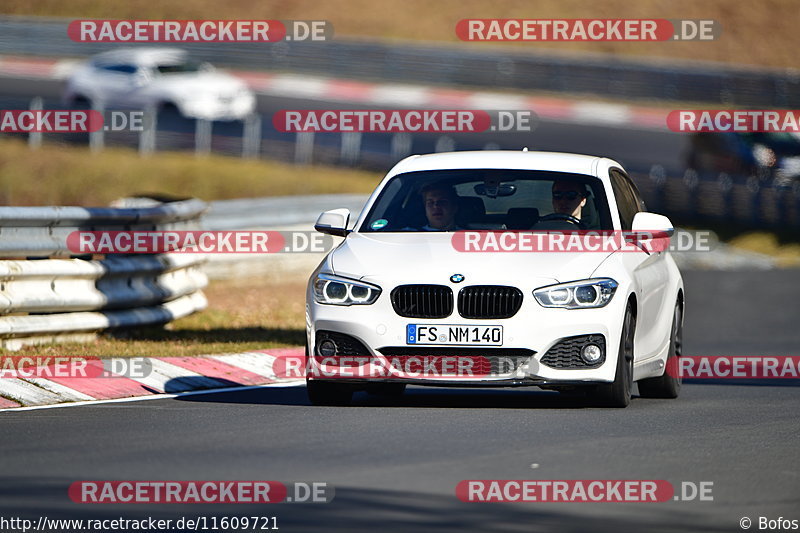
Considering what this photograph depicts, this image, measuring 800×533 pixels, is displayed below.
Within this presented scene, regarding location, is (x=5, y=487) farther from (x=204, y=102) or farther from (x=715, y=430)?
(x=204, y=102)

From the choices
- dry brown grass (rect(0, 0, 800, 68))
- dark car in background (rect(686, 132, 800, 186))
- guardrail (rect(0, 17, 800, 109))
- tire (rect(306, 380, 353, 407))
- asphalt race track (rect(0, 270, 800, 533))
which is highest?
dry brown grass (rect(0, 0, 800, 68))

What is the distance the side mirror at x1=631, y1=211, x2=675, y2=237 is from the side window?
22 cm

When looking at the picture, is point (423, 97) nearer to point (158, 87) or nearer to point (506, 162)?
point (158, 87)

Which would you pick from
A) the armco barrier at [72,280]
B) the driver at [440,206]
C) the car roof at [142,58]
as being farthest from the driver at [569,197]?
the car roof at [142,58]

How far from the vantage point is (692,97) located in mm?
43031

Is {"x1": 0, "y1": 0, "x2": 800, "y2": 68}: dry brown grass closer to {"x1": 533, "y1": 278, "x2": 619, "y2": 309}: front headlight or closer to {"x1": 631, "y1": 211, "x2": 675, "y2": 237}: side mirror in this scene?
{"x1": 631, "y1": 211, "x2": 675, "y2": 237}: side mirror

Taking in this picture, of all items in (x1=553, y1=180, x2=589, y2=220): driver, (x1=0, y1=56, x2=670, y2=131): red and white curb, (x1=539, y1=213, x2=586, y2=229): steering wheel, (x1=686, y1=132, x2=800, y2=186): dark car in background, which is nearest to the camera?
(x1=539, y1=213, x2=586, y2=229): steering wheel

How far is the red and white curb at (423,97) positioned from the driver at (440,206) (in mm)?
30229

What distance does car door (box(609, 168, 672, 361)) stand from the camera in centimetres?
1021

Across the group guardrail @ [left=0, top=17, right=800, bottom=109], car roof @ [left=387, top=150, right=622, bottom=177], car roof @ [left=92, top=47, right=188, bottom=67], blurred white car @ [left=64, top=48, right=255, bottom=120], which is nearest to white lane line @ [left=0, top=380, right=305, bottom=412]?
car roof @ [left=387, top=150, right=622, bottom=177]

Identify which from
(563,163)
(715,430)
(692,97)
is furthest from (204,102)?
(715,430)

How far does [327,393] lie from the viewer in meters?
9.91

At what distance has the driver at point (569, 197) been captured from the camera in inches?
416

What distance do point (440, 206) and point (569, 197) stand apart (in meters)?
0.86
